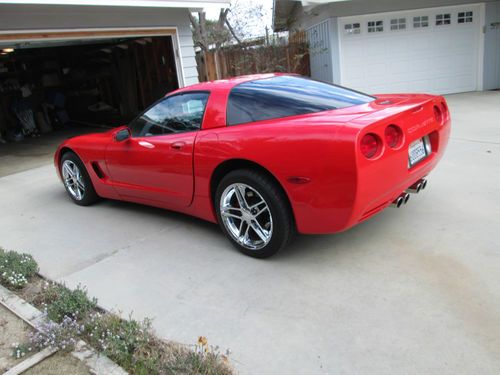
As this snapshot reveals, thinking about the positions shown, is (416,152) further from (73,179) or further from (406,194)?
(73,179)

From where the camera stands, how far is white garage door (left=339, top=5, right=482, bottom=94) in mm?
12023

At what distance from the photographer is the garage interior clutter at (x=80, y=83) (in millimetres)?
12594

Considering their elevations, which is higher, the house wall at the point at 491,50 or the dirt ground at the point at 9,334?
the house wall at the point at 491,50

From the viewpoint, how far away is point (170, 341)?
262 cm

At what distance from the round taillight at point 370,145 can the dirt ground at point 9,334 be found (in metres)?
2.45

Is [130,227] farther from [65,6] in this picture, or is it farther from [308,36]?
[308,36]

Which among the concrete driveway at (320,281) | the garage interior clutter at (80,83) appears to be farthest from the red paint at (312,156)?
the garage interior clutter at (80,83)

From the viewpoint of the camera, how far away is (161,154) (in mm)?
4047

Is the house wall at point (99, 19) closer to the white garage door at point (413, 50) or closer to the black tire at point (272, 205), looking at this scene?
the white garage door at point (413, 50)

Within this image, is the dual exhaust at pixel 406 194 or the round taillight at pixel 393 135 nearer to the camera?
the round taillight at pixel 393 135

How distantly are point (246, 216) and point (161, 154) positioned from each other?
43.4 inches

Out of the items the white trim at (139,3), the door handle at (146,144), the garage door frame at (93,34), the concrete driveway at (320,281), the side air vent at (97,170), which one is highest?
the white trim at (139,3)

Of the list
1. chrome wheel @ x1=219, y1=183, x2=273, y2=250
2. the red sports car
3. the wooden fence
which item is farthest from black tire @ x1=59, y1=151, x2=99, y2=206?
the wooden fence

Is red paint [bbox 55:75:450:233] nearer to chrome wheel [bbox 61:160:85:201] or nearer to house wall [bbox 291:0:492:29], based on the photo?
chrome wheel [bbox 61:160:85:201]
